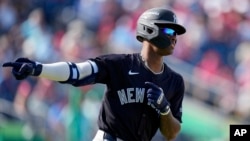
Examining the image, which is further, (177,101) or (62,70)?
(177,101)

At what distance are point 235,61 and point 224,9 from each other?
849 mm

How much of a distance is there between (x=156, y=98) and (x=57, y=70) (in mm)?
725

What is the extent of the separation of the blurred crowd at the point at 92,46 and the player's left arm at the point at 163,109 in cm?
388

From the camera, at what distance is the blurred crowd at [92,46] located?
9211mm

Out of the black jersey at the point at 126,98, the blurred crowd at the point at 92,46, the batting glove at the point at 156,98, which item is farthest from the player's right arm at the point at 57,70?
the blurred crowd at the point at 92,46

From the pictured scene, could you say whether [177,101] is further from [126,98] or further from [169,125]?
[126,98]

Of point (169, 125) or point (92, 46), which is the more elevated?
point (92, 46)

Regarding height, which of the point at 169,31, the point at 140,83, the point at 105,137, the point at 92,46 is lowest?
the point at 105,137

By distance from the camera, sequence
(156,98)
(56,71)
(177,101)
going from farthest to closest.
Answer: (177,101) < (156,98) < (56,71)

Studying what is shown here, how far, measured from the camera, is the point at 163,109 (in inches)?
199

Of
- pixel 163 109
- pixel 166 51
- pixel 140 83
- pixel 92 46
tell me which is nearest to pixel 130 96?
pixel 140 83

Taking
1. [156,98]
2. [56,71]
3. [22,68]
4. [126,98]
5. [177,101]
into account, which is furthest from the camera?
[177,101]

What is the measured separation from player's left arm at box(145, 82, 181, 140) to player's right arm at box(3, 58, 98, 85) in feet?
1.40

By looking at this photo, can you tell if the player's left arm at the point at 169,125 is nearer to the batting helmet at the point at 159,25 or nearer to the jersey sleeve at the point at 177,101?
the jersey sleeve at the point at 177,101
